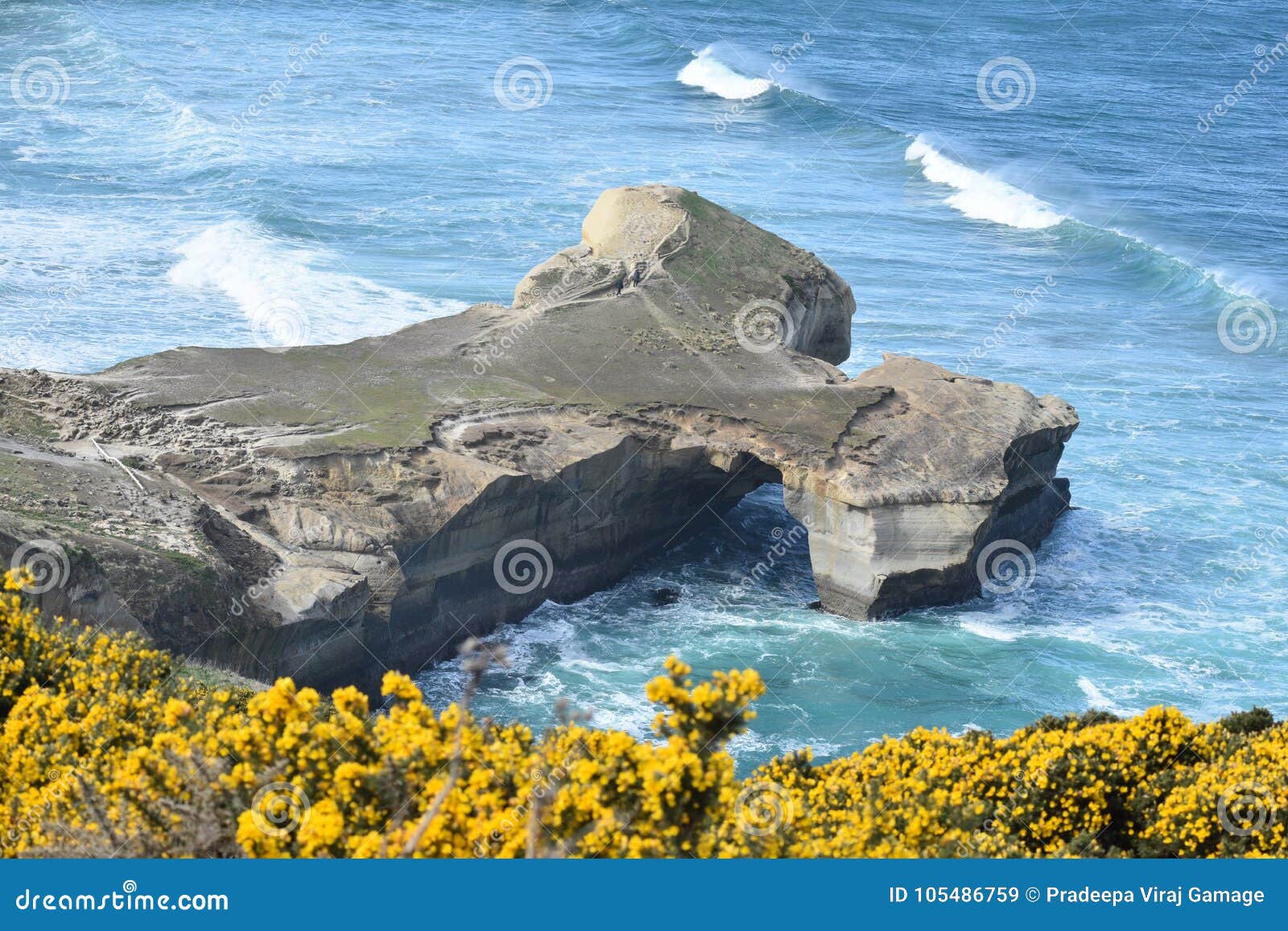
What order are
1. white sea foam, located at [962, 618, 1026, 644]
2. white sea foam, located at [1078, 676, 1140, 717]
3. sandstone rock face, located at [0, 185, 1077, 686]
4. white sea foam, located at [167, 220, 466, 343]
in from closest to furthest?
sandstone rock face, located at [0, 185, 1077, 686], white sea foam, located at [1078, 676, 1140, 717], white sea foam, located at [962, 618, 1026, 644], white sea foam, located at [167, 220, 466, 343]

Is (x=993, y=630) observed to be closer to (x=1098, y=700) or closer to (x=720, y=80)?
(x=1098, y=700)

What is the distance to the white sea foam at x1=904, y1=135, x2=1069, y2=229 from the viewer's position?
64.1m

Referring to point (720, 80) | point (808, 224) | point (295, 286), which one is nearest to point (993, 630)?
point (295, 286)

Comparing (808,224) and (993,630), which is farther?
(808,224)

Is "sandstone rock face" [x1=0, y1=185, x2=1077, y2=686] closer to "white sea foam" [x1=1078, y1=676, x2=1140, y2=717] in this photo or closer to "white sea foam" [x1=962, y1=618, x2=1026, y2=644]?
"white sea foam" [x1=962, y1=618, x2=1026, y2=644]

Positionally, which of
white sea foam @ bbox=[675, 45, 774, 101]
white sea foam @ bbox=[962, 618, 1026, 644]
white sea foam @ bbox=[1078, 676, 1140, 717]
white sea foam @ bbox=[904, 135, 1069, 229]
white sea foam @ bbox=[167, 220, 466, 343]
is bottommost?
white sea foam @ bbox=[1078, 676, 1140, 717]

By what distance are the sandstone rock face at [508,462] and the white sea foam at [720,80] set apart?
142 ft

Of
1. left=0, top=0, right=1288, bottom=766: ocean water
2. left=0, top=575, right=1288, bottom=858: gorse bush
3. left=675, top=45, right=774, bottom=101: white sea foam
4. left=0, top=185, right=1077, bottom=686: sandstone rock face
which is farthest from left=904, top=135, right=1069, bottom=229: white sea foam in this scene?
left=0, top=575, right=1288, bottom=858: gorse bush

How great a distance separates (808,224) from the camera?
59.2 m

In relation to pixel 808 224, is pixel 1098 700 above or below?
below

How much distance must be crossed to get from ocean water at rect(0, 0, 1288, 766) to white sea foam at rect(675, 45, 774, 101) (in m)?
0.29

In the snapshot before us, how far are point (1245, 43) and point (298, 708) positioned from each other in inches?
3549

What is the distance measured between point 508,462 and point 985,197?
41.6m

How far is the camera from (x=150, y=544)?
79.0 feet
